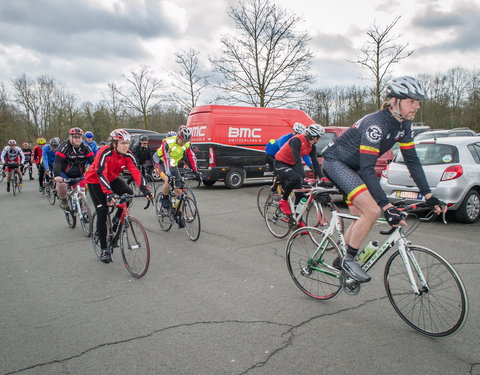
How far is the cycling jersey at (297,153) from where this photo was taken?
20.6 feet

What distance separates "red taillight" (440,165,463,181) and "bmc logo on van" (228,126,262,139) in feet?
24.1

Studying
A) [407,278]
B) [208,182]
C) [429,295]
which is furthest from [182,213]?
[208,182]

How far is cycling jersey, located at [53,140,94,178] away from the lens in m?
7.02

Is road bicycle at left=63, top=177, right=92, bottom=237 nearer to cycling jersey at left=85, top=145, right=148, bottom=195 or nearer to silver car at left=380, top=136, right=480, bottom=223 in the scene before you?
cycling jersey at left=85, top=145, right=148, bottom=195

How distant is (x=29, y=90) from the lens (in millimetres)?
44375

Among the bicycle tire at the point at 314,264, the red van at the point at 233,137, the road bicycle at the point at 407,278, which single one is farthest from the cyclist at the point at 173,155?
the red van at the point at 233,137

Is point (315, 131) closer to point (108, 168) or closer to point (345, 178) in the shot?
point (345, 178)

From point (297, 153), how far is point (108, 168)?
9.83ft

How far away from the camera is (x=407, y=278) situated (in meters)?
3.08

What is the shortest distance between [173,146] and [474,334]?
5640mm

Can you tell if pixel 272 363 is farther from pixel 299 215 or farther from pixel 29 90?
pixel 29 90

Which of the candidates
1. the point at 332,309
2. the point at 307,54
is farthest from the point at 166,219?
the point at 307,54

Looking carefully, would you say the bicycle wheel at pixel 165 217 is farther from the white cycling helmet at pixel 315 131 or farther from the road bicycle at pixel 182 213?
the white cycling helmet at pixel 315 131

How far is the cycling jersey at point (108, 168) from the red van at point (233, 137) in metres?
7.40
